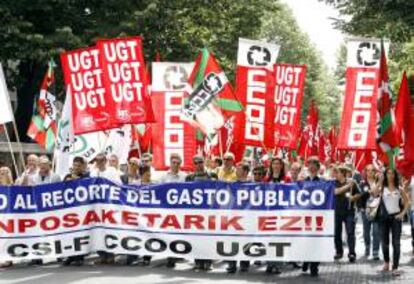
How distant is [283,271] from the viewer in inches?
478

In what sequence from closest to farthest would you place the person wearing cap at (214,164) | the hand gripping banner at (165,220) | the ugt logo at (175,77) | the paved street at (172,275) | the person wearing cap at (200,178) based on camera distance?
the paved street at (172,275), the hand gripping banner at (165,220), the person wearing cap at (200,178), the person wearing cap at (214,164), the ugt logo at (175,77)

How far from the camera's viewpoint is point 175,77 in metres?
15.7

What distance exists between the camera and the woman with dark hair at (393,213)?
12.0 meters

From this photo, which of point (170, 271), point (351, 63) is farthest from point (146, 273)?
point (351, 63)

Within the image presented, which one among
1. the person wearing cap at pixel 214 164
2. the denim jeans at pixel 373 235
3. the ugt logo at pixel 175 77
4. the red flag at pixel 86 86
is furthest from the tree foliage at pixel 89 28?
the denim jeans at pixel 373 235

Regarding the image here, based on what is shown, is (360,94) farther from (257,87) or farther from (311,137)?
(311,137)

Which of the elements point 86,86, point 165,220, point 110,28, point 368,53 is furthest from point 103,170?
point 110,28

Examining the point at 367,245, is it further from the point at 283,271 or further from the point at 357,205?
the point at 283,271

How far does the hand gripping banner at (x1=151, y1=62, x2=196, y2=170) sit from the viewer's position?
15.1 metres

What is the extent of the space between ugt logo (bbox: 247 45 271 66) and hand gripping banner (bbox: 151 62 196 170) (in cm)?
118

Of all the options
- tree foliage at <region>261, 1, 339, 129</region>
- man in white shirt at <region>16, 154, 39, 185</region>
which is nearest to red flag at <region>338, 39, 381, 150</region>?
man in white shirt at <region>16, 154, 39, 185</region>

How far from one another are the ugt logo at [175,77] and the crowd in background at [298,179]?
1.86 m

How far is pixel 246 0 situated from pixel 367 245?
25.9 m

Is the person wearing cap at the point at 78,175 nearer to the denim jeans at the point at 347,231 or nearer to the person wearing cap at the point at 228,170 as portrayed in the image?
the person wearing cap at the point at 228,170
